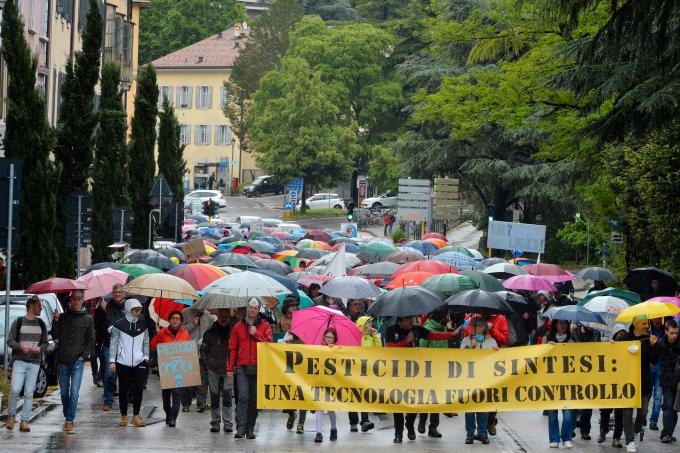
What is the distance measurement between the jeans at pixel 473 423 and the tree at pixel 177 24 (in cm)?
11341

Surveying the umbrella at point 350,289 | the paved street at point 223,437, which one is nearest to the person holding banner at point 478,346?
the paved street at point 223,437

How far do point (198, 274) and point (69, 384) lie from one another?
6389 mm

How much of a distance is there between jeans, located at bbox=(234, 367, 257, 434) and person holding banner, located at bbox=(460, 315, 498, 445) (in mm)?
2546

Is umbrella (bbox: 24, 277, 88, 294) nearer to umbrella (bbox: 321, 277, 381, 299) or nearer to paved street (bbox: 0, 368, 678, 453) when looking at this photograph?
paved street (bbox: 0, 368, 678, 453)

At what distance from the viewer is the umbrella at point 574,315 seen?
18.5 meters

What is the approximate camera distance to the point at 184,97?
129250 millimetres

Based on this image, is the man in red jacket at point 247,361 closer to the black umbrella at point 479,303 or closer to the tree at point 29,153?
the black umbrella at point 479,303

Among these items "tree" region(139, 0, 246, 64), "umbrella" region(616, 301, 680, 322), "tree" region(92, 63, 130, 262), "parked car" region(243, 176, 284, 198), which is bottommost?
"parked car" region(243, 176, 284, 198)

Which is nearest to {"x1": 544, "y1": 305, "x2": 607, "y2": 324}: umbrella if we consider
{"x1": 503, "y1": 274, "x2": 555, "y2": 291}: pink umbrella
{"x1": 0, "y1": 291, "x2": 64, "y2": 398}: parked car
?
{"x1": 503, "y1": 274, "x2": 555, "y2": 291}: pink umbrella

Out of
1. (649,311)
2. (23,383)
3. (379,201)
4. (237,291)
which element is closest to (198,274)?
(237,291)

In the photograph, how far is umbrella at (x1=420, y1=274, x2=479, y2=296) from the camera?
23281 millimetres

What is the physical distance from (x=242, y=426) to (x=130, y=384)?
1688 millimetres

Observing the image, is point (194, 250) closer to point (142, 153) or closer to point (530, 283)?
point (530, 283)

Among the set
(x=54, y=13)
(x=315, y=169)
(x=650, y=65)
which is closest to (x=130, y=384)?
(x=650, y=65)
